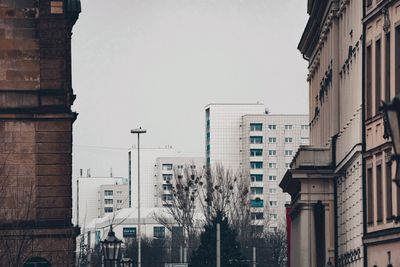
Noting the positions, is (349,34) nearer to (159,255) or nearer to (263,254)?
(263,254)

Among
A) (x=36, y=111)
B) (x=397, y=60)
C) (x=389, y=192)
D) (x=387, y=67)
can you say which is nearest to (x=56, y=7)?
(x=36, y=111)

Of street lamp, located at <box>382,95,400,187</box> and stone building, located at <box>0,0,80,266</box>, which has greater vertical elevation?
stone building, located at <box>0,0,80,266</box>

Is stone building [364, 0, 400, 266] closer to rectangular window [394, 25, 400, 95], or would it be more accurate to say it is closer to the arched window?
rectangular window [394, 25, 400, 95]

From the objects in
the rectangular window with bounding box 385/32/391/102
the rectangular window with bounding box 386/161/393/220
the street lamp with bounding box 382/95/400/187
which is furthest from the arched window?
the street lamp with bounding box 382/95/400/187

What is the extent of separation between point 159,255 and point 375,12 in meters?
142

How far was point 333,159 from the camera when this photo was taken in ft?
250

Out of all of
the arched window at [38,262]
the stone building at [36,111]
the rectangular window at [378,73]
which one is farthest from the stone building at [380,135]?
the stone building at [36,111]

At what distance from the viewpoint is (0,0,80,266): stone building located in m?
72.1

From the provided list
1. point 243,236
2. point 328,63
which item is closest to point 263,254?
point 243,236

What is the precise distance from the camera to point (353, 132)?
63438 millimetres

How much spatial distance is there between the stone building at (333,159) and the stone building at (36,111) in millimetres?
8807

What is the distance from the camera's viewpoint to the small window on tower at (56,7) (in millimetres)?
72250

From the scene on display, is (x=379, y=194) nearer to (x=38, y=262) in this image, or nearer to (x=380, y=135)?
(x=380, y=135)

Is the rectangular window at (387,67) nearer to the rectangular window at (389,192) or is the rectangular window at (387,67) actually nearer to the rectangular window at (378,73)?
the rectangular window at (378,73)
